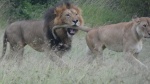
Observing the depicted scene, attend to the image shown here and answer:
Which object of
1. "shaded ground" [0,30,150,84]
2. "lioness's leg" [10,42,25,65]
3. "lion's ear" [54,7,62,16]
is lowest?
"lioness's leg" [10,42,25,65]

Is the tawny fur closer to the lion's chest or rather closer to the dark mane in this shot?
the lion's chest

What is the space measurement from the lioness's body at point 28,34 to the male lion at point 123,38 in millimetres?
870

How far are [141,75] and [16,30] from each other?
4262 mm

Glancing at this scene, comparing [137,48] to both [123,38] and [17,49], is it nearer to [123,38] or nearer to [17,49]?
[123,38]

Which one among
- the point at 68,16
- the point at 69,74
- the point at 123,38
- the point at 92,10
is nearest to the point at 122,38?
the point at 123,38

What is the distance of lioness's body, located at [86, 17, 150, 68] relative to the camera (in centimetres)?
920

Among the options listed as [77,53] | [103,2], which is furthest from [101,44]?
[103,2]

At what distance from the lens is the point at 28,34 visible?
10.6m

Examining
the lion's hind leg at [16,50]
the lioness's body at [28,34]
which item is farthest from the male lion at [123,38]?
the lion's hind leg at [16,50]

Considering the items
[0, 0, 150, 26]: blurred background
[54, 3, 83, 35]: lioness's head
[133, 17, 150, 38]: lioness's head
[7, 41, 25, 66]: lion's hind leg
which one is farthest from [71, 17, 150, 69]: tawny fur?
[0, 0, 150, 26]: blurred background

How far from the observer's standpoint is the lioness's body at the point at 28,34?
1022 cm

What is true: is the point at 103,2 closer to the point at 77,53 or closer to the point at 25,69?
the point at 77,53

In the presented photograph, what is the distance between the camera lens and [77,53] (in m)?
10.4

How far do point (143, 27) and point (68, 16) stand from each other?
4.18ft
